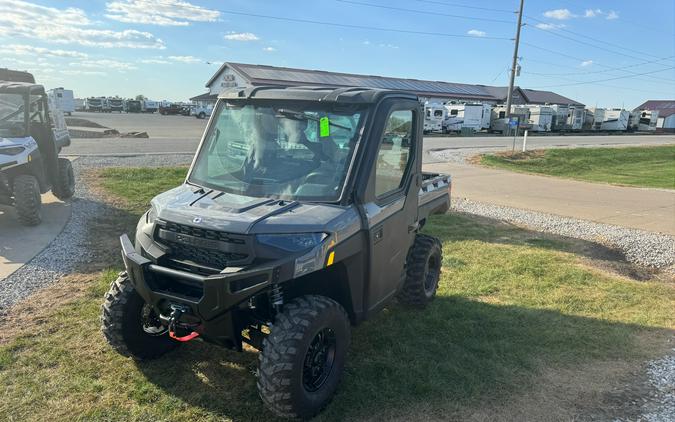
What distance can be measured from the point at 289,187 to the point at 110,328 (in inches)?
65.7

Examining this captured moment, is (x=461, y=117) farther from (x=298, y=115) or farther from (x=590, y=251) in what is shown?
(x=298, y=115)

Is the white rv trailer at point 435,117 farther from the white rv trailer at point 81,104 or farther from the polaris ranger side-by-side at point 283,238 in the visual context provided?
the white rv trailer at point 81,104

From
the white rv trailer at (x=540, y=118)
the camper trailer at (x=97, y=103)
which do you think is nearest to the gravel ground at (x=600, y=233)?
the white rv trailer at (x=540, y=118)

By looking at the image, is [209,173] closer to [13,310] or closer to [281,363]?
[281,363]

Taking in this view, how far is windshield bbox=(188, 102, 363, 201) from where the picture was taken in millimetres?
3521

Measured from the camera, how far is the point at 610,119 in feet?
170

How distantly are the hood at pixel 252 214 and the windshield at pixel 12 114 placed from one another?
6.16 metres

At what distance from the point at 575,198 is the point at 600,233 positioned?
424cm

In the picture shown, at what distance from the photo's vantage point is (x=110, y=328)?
3.67 m

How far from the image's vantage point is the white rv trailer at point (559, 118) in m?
47.3

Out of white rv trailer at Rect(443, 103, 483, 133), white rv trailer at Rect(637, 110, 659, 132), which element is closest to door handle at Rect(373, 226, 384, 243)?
white rv trailer at Rect(443, 103, 483, 133)

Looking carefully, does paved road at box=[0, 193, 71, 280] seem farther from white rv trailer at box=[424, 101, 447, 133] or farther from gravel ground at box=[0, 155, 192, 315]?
white rv trailer at box=[424, 101, 447, 133]

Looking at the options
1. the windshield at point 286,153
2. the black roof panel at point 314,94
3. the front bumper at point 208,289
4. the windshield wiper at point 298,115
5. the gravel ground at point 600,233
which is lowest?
the gravel ground at point 600,233

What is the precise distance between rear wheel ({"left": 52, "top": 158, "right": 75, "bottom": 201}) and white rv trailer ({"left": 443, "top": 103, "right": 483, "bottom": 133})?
3473cm
